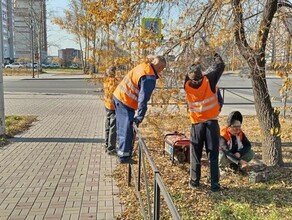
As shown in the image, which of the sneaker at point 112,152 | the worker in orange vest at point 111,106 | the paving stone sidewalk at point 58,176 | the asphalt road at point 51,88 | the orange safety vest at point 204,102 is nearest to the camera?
the paving stone sidewalk at point 58,176

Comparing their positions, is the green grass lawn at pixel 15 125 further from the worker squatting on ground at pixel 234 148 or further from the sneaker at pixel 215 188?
the sneaker at pixel 215 188

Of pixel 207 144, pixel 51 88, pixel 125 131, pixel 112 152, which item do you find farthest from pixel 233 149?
pixel 51 88

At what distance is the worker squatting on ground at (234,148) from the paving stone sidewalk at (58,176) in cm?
175

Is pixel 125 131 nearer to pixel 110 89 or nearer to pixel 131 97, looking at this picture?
pixel 131 97

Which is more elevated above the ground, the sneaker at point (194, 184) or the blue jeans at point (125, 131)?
the blue jeans at point (125, 131)

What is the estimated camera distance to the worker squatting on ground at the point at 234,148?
5.67 m

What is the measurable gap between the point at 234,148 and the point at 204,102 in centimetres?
130

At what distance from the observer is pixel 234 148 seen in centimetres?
581

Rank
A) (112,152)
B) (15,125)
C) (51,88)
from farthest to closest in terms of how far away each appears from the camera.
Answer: (51,88) → (15,125) → (112,152)

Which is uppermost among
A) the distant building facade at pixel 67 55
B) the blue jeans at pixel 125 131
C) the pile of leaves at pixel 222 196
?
the distant building facade at pixel 67 55

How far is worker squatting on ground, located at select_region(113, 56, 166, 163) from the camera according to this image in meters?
4.68

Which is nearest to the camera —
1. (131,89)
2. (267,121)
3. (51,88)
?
(131,89)

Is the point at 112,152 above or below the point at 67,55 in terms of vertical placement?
below

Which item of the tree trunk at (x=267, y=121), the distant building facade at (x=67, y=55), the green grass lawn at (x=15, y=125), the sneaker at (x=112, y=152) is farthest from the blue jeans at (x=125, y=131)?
Answer: the distant building facade at (x=67, y=55)
